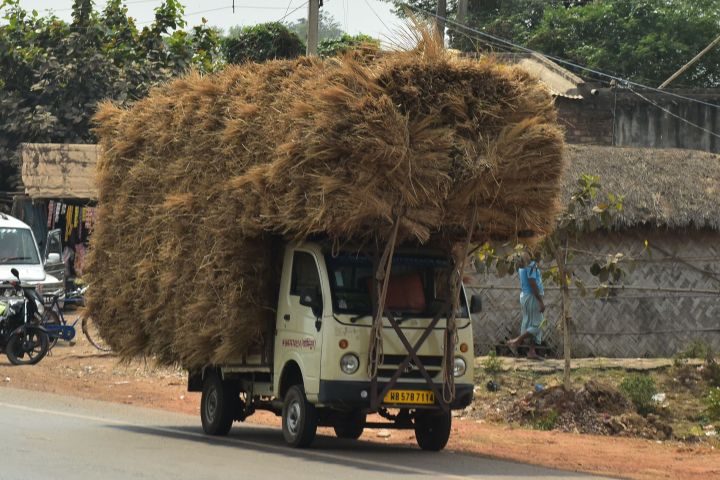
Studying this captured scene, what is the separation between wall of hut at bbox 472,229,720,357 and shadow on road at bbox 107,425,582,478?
7.15 meters

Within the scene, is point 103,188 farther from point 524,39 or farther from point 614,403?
point 524,39

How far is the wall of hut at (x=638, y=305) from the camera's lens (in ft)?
65.8

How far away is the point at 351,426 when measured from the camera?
42.6ft

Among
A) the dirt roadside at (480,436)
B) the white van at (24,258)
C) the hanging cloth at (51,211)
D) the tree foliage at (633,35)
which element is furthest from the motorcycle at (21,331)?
the tree foliage at (633,35)

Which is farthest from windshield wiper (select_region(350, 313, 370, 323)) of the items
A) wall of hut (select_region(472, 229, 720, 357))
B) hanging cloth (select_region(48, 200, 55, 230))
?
hanging cloth (select_region(48, 200, 55, 230))

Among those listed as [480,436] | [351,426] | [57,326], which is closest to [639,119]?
[57,326]

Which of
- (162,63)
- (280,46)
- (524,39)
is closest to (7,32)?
(162,63)

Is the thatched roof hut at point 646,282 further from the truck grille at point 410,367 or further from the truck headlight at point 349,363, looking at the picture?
the truck headlight at point 349,363

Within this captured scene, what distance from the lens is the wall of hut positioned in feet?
65.8

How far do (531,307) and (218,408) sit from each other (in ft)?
23.8

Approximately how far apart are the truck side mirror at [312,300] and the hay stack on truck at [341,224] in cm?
2

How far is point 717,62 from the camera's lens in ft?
142

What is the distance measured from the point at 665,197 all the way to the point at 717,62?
24.3 m

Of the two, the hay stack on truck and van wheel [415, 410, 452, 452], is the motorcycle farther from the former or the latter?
van wheel [415, 410, 452, 452]
